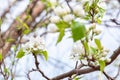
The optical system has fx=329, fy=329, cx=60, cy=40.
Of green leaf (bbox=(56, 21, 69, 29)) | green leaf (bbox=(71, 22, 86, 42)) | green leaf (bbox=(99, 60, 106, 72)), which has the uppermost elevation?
green leaf (bbox=(71, 22, 86, 42))

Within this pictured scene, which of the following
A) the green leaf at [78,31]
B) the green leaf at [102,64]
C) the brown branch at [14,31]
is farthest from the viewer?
the brown branch at [14,31]

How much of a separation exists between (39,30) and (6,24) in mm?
262

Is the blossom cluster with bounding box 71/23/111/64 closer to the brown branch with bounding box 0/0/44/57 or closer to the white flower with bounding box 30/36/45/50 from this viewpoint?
the white flower with bounding box 30/36/45/50

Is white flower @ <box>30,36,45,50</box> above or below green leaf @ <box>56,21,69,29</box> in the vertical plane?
below

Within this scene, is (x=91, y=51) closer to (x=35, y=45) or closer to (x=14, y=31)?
(x=35, y=45)

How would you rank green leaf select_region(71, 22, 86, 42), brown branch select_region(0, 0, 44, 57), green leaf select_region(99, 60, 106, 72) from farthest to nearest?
brown branch select_region(0, 0, 44, 57), green leaf select_region(99, 60, 106, 72), green leaf select_region(71, 22, 86, 42)

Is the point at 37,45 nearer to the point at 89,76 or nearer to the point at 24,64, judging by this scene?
the point at 89,76

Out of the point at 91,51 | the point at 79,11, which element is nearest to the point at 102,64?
the point at 91,51

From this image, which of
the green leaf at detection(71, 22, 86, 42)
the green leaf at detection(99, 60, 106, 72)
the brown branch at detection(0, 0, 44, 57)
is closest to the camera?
the green leaf at detection(71, 22, 86, 42)

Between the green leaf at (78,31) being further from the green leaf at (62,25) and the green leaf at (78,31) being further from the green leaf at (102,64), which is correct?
the green leaf at (102,64)

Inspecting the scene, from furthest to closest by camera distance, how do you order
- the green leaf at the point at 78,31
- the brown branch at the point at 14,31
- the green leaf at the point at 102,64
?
1. the brown branch at the point at 14,31
2. the green leaf at the point at 102,64
3. the green leaf at the point at 78,31

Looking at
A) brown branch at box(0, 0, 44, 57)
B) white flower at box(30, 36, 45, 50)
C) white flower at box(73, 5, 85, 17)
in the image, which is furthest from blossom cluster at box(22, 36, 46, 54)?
brown branch at box(0, 0, 44, 57)

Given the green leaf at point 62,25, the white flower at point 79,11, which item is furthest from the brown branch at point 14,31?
the green leaf at point 62,25

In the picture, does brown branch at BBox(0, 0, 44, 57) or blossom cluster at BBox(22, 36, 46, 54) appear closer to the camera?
blossom cluster at BBox(22, 36, 46, 54)
